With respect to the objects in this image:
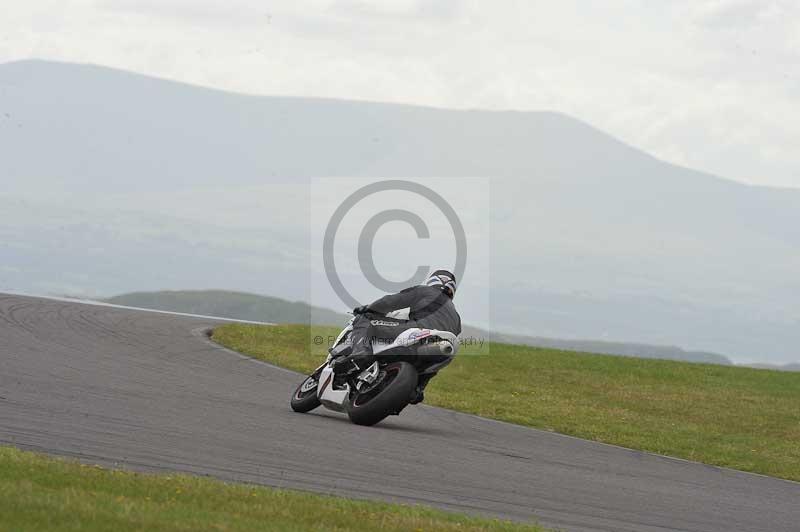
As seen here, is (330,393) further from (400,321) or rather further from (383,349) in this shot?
(400,321)

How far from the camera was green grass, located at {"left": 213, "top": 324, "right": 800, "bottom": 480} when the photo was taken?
17.5 meters

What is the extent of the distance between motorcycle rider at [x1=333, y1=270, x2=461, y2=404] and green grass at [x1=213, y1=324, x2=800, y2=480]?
3.73m

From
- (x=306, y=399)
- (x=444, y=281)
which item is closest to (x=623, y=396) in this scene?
(x=444, y=281)

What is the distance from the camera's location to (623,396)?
23.9 metres

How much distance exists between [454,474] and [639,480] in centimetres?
239

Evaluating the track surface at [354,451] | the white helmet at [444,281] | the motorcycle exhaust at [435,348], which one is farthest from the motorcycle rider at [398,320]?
the track surface at [354,451]

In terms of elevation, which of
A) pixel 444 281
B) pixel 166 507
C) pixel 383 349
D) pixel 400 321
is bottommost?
pixel 166 507

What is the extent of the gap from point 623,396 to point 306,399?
34.9 ft

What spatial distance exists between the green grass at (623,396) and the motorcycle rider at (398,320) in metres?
3.73

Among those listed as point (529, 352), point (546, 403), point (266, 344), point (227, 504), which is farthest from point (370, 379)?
point (529, 352)

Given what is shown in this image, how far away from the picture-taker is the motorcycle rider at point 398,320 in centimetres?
1394

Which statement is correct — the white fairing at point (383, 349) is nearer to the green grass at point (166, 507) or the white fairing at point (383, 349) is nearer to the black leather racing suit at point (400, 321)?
the black leather racing suit at point (400, 321)

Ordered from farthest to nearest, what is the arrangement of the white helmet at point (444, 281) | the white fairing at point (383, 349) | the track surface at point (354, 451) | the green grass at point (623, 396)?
1. the green grass at point (623, 396)
2. the white helmet at point (444, 281)
3. the white fairing at point (383, 349)
4. the track surface at point (354, 451)

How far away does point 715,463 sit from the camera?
616 inches
